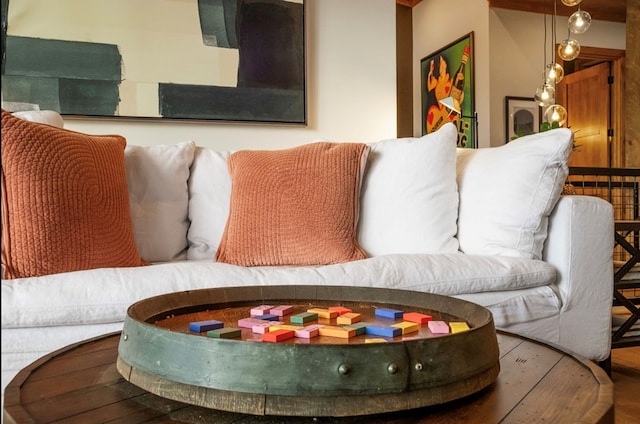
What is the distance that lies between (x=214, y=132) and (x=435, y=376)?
2217 mm

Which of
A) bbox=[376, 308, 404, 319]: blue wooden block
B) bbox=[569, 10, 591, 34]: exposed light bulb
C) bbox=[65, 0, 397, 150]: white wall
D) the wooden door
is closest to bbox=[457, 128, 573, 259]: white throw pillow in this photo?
bbox=[376, 308, 404, 319]: blue wooden block

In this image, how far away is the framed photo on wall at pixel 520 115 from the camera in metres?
5.34

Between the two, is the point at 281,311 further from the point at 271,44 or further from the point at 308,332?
the point at 271,44

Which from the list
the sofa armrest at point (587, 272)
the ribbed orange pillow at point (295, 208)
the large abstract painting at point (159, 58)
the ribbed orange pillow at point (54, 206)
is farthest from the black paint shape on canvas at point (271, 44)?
the sofa armrest at point (587, 272)

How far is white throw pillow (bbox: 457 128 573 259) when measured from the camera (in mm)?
1771

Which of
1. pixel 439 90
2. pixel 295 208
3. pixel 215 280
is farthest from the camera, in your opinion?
pixel 439 90

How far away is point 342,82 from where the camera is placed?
294 centimetres

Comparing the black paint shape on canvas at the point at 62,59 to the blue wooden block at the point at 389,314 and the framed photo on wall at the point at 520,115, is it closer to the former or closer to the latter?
the blue wooden block at the point at 389,314

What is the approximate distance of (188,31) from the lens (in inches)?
103

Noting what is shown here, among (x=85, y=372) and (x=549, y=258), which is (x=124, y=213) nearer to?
(x=85, y=372)

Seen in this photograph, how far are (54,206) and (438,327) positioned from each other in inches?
46.1

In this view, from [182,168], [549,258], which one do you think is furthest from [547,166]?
[182,168]

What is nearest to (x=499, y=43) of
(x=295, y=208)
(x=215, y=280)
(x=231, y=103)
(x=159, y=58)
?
(x=231, y=103)

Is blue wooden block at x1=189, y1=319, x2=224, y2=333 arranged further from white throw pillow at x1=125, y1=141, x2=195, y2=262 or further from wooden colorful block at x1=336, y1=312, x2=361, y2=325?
white throw pillow at x1=125, y1=141, x2=195, y2=262
